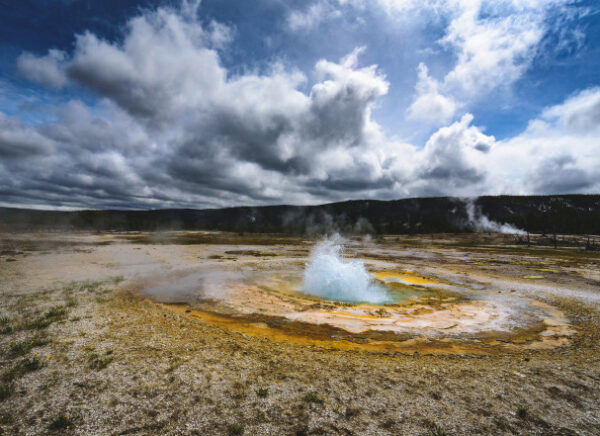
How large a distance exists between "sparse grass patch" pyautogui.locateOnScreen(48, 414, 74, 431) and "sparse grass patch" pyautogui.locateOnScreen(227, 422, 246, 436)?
2562 millimetres

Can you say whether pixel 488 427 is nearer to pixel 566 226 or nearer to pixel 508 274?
pixel 508 274

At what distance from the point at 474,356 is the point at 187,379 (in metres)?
7.63

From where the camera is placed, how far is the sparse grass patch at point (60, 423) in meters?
4.09

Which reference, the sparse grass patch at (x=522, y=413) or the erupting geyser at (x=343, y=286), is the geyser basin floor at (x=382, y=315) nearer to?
the erupting geyser at (x=343, y=286)

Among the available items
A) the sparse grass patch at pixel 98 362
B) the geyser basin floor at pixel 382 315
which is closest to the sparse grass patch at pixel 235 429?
the sparse grass patch at pixel 98 362

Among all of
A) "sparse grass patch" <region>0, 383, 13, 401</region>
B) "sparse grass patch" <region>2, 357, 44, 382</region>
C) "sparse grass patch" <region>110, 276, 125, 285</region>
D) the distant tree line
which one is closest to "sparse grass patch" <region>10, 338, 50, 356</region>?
"sparse grass patch" <region>2, 357, 44, 382</region>

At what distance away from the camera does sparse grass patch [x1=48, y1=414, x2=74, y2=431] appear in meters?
4.09

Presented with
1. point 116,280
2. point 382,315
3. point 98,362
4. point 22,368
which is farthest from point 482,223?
point 22,368

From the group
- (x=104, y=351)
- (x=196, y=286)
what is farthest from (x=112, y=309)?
(x=196, y=286)

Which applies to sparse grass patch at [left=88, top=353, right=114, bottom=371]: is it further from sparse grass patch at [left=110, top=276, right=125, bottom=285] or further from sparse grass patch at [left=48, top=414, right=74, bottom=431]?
sparse grass patch at [left=110, top=276, right=125, bottom=285]

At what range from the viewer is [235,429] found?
4172mm

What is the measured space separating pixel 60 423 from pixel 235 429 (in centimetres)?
286

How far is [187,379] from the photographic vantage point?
550 centimetres

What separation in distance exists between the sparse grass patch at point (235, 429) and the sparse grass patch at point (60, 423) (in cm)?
256
